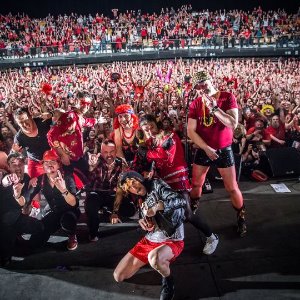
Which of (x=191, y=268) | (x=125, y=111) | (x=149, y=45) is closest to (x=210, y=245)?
(x=191, y=268)

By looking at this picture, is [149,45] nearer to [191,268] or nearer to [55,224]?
[55,224]

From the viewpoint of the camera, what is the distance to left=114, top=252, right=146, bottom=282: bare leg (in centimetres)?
308

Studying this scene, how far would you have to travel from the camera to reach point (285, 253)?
351cm

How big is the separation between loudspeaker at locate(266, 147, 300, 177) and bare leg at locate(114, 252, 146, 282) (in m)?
3.16

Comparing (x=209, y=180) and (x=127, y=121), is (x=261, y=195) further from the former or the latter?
(x=127, y=121)

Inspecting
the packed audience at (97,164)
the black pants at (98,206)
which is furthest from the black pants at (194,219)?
the black pants at (98,206)

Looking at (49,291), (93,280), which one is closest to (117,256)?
(93,280)

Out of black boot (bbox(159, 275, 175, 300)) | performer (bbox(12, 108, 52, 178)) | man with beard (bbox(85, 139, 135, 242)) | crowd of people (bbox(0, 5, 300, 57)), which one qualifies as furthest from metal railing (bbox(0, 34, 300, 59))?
black boot (bbox(159, 275, 175, 300))

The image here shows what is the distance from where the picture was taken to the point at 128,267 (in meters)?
3.08

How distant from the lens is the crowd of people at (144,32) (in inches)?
643

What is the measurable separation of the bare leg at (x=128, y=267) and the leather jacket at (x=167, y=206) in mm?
393

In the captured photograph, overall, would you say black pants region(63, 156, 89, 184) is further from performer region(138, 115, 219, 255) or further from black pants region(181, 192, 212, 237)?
black pants region(181, 192, 212, 237)

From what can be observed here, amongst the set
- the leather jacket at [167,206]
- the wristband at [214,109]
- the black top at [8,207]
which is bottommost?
the black top at [8,207]

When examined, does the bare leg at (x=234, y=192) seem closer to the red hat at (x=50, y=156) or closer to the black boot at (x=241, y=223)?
the black boot at (x=241, y=223)
